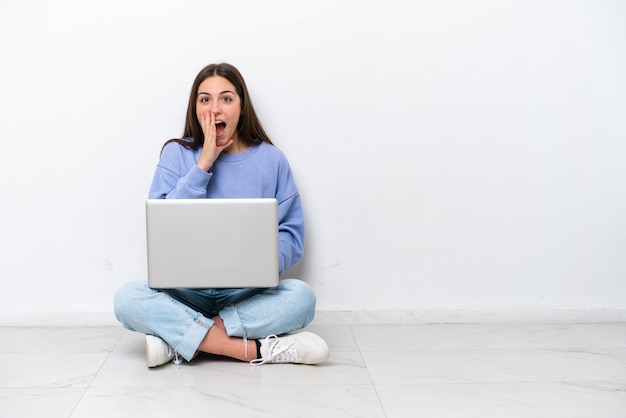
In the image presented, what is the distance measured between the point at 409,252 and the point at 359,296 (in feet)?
0.65

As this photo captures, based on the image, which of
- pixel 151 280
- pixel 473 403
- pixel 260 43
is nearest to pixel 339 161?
pixel 260 43

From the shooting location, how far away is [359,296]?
7.54 feet

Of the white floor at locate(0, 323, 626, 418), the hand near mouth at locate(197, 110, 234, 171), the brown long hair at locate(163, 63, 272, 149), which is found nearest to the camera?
the white floor at locate(0, 323, 626, 418)

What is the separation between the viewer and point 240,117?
7.05ft

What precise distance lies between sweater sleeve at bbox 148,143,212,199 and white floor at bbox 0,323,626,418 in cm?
42

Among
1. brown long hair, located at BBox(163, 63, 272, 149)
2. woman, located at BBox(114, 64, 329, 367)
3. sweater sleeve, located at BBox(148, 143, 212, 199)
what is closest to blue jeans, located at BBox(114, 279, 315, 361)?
woman, located at BBox(114, 64, 329, 367)

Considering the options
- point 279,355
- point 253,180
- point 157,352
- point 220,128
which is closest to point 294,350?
point 279,355

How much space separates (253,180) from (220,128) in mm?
167

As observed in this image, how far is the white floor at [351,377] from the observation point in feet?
5.23

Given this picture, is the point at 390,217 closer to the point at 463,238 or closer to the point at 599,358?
the point at 463,238

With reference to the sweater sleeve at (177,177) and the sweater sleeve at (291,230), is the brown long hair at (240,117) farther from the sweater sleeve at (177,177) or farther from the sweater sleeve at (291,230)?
the sweater sleeve at (291,230)

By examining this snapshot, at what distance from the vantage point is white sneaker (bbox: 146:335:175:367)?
6.06ft

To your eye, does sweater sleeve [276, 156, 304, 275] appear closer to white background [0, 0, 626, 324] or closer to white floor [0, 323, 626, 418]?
white background [0, 0, 626, 324]

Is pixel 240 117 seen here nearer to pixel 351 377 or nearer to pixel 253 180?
pixel 253 180
